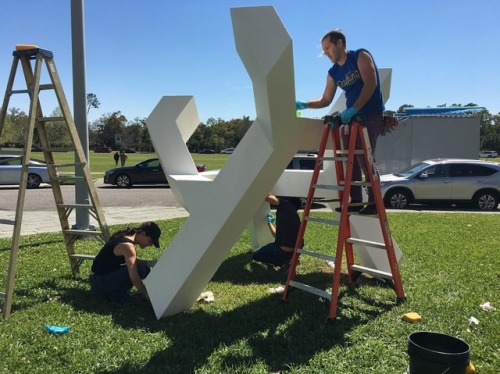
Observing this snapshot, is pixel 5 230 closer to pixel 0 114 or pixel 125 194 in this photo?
pixel 0 114

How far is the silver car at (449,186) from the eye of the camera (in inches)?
552

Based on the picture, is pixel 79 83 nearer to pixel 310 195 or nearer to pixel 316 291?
pixel 310 195

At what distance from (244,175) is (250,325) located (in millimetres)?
1368

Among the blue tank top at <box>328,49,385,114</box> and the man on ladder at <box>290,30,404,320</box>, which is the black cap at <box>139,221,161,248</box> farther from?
the blue tank top at <box>328,49,385,114</box>

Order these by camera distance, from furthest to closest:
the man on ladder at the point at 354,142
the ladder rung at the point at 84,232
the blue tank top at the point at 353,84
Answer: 1. the ladder rung at the point at 84,232
2. the blue tank top at the point at 353,84
3. the man on ladder at the point at 354,142

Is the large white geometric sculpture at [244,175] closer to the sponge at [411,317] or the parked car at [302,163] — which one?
the sponge at [411,317]

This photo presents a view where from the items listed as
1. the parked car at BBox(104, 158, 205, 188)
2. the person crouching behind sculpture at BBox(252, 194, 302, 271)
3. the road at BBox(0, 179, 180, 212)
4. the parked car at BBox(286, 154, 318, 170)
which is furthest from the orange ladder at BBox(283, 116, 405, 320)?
the parked car at BBox(104, 158, 205, 188)

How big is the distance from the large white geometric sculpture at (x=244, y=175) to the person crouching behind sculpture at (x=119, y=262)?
0.43 meters

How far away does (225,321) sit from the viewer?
13.8 feet

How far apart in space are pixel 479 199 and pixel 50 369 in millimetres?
13958

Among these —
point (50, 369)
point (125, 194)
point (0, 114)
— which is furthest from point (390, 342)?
point (125, 194)

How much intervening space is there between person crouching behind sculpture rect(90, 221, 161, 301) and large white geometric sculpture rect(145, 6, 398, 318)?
16.8 inches

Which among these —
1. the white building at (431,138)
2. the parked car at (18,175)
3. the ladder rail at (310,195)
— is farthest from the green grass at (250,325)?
the parked car at (18,175)

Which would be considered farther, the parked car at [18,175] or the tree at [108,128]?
the tree at [108,128]
